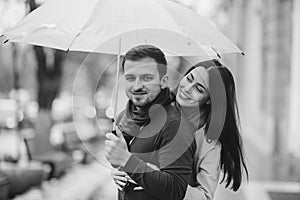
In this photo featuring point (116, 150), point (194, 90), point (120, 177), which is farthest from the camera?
point (194, 90)

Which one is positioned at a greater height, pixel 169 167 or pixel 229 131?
pixel 229 131

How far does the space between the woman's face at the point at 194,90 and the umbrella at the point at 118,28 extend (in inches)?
6.1

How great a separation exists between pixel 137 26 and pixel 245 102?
1855 cm

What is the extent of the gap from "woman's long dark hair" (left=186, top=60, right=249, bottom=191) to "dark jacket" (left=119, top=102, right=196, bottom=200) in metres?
0.23

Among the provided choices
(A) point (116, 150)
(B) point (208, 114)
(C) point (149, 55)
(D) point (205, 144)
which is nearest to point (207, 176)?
(D) point (205, 144)

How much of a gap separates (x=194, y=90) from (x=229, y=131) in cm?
27

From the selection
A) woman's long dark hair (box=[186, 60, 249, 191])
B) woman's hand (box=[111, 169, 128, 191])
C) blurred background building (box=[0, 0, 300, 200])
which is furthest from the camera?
blurred background building (box=[0, 0, 300, 200])

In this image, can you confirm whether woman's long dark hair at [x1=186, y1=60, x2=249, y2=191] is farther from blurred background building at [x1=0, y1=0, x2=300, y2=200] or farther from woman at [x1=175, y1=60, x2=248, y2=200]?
blurred background building at [x1=0, y1=0, x2=300, y2=200]

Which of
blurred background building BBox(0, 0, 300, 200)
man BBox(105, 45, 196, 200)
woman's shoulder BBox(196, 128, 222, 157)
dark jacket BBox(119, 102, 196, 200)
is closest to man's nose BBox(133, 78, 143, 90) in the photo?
man BBox(105, 45, 196, 200)

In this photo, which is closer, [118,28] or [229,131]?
[118,28]

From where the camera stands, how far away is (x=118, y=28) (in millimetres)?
2646

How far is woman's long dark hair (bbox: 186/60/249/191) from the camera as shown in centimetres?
279

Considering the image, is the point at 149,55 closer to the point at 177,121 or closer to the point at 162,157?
the point at 177,121

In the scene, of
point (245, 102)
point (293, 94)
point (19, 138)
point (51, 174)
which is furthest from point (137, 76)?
point (245, 102)
